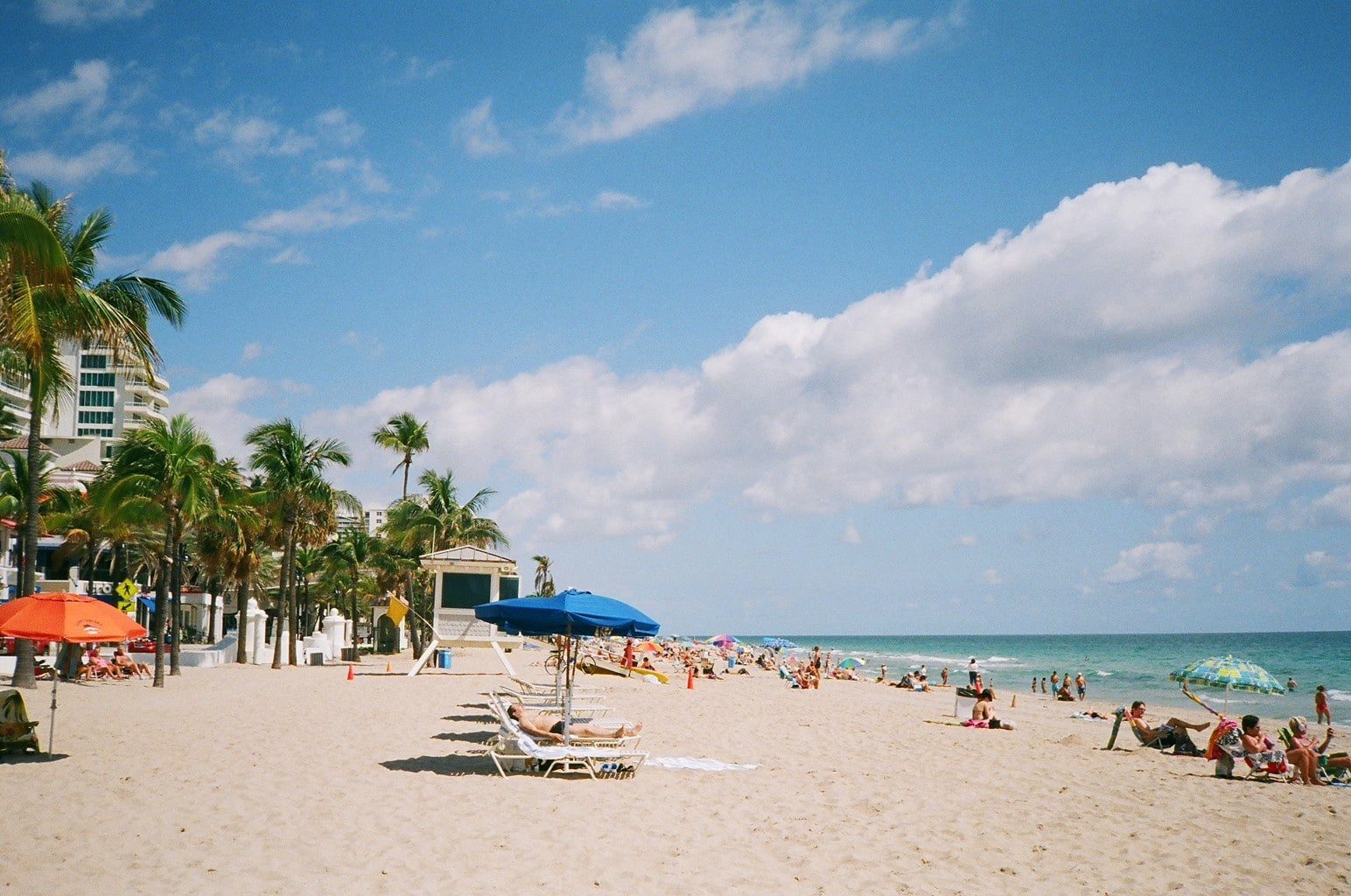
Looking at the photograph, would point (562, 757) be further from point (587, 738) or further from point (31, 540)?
point (31, 540)

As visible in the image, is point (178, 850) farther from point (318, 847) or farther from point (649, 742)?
point (649, 742)

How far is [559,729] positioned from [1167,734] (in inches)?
442

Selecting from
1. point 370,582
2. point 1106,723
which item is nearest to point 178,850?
point 1106,723

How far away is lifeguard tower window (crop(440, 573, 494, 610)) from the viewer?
3153cm

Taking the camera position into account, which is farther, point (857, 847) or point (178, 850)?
point (857, 847)

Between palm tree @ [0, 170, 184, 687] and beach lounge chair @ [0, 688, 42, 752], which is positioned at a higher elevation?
palm tree @ [0, 170, 184, 687]

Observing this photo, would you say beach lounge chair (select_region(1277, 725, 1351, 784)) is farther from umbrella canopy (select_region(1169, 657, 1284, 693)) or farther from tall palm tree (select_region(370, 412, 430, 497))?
tall palm tree (select_region(370, 412, 430, 497))

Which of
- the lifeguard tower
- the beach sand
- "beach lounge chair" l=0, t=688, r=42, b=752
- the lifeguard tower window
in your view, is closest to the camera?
the beach sand

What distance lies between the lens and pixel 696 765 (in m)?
12.4

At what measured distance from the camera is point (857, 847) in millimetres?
8422

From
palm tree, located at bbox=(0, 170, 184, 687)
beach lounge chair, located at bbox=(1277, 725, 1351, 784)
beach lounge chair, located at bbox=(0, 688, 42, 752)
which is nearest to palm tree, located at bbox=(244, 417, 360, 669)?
palm tree, located at bbox=(0, 170, 184, 687)

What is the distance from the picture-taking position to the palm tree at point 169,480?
2275 centimetres

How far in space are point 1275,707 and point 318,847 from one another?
39687 millimetres

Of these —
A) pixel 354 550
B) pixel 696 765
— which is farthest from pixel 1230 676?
pixel 354 550
